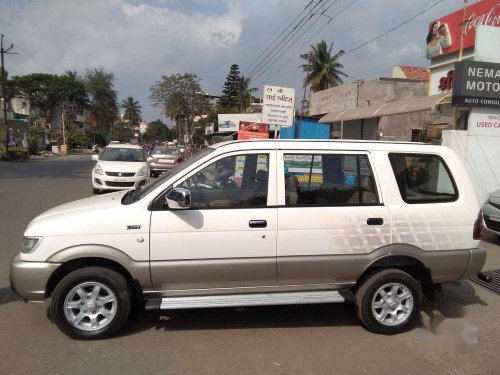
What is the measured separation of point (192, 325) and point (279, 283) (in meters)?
1.00

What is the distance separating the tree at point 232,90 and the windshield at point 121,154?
54.5m

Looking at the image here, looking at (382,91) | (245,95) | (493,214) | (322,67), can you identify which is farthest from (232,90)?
(493,214)

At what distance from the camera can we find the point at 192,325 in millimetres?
4586

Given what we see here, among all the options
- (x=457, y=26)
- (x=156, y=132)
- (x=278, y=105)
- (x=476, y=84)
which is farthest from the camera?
(x=156, y=132)

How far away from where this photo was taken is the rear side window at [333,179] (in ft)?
14.8

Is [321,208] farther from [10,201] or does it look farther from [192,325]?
[10,201]

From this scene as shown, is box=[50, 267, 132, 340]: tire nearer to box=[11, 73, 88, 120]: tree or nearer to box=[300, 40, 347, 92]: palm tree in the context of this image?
box=[300, 40, 347, 92]: palm tree

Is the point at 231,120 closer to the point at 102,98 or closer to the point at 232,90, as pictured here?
the point at 232,90

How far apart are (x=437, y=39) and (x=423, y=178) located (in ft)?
46.8

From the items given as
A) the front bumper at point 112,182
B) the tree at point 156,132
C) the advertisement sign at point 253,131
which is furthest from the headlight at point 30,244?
the tree at point 156,132

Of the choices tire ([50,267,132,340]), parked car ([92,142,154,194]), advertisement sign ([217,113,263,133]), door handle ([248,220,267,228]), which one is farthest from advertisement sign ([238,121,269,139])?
advertisement sign ([217,113,263,133])

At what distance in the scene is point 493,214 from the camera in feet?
27.0

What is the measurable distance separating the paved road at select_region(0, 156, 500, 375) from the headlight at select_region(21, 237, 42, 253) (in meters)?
0.84

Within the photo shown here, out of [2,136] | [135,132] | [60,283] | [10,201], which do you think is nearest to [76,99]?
[135,132]
